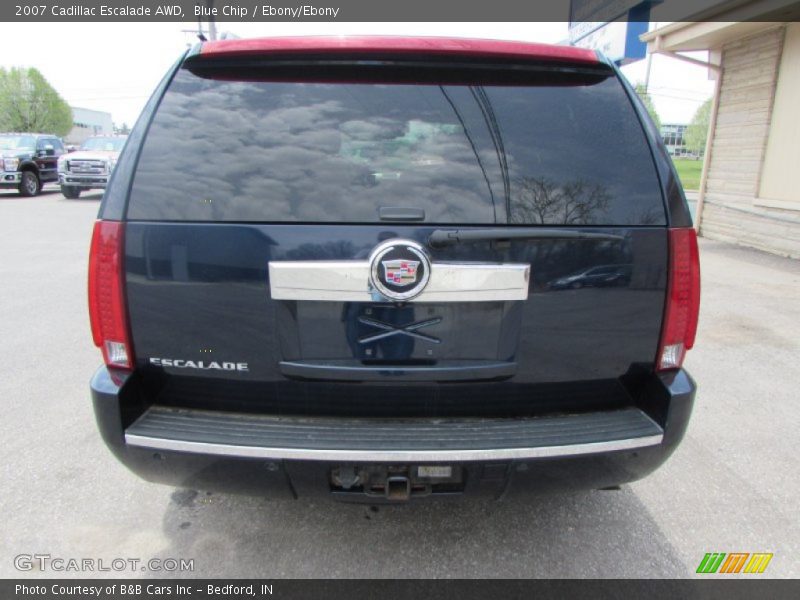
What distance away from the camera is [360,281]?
1742 mm

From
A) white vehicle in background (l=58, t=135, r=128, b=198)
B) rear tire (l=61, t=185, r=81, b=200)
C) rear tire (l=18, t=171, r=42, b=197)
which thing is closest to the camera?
white vehicle in background (l=58, t=135, r=128, b=198)

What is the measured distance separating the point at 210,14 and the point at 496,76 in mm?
17658

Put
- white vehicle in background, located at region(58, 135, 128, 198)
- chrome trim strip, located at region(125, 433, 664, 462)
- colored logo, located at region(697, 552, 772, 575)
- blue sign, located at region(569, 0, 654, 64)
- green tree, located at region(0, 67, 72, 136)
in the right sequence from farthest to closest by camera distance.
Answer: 1. green tree, located at region(0, 67, 72, 136)
2. white vehicle in background, located at region(58, 135, 128, 198)
3. blue sign, located at region(569, 0, 654, 64)
4. colored logo, located at region(697, 552, 772, 575)
5. chrome trim strip, located at region(125, 433, 664, 462)

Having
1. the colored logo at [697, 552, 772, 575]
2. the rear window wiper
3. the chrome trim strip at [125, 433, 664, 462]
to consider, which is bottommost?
the colored logo at [697, 552, 772, 575]

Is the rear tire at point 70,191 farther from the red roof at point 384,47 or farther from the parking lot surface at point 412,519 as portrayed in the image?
the red roof at point 384,47

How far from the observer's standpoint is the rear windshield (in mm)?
1802

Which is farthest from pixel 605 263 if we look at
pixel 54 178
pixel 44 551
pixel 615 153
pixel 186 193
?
pixel 54 178

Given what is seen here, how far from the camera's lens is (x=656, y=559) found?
7.61 feet

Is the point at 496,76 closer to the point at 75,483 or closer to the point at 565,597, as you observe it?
the point at 565,597

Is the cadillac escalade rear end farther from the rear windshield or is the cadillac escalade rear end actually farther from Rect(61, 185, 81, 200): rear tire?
Rect(61, 185, 81, 200): rear tire

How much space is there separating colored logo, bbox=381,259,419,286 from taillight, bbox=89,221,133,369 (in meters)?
0.92

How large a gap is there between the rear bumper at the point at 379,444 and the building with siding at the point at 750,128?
9046 mm

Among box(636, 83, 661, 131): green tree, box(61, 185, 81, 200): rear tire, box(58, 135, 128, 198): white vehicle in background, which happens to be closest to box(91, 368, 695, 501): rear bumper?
box(636, 83, 661, 131): green tree

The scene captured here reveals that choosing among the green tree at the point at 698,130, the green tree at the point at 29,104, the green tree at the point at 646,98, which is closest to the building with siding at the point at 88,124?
the green tree at the point at 29,104
